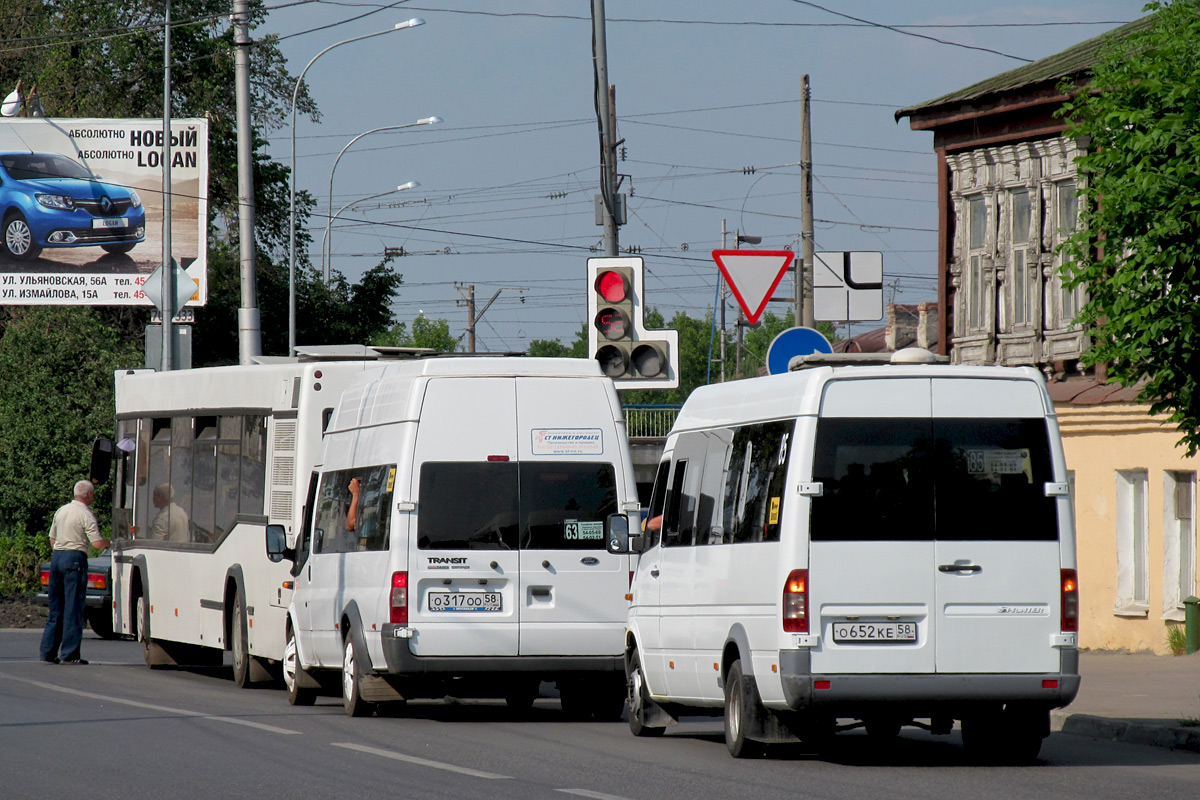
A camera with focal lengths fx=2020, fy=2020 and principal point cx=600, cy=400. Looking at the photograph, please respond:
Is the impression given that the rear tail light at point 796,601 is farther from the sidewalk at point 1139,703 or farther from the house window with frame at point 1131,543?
the house window with frame at point 1131,543

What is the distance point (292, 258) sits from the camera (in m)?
44.3

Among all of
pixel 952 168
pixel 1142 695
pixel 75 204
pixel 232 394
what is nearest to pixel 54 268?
pixel 75 204

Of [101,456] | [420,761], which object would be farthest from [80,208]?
[420,761]

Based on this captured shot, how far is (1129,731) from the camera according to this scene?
45.7 feet

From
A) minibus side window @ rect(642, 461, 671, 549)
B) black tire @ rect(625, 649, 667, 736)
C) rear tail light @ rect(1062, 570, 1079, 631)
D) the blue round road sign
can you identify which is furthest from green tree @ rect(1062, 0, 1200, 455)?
the blue round road sign

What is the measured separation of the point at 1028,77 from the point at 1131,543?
23.4ft

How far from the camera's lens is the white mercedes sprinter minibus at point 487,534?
1463 centimetres

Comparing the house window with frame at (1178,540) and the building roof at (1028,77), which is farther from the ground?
the building roof at (1028,77)

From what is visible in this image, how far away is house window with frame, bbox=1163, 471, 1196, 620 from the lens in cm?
2381

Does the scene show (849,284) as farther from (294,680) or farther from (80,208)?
(80,208)

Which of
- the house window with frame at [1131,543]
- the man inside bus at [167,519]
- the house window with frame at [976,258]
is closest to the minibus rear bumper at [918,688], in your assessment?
the man inside bus at [167,519]

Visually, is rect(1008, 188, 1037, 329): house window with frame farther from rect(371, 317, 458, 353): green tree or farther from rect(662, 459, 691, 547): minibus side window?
rect(371, 317, 458, 353): green tree

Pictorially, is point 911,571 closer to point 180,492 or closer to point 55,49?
point 180,492

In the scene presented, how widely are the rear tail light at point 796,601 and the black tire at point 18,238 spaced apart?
3192 cm
